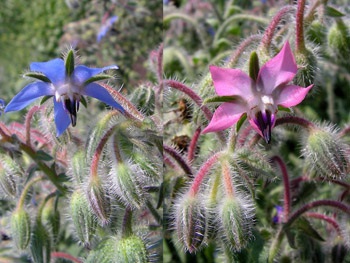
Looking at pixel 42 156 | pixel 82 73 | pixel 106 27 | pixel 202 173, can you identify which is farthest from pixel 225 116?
pixel 106 27

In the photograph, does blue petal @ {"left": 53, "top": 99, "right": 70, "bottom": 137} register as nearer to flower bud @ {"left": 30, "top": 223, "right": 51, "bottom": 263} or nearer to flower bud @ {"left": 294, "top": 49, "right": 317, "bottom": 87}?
flower bud @ {"left": 30, "top": 223, "right": 51, "bottom": 263}

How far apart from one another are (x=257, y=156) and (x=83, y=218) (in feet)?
1.01

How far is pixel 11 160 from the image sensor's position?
40.5 inches

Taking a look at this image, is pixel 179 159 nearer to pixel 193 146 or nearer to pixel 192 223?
pixel 193 146

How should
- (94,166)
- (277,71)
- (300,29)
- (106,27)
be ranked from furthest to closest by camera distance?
(106,27), (300,29), (94,166), (277,71)

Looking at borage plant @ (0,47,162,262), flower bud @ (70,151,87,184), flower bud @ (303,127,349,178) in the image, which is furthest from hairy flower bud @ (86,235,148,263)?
flower bud @ (303,127,349,178)

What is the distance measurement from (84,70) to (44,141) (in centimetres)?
37

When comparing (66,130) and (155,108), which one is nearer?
(66,130)

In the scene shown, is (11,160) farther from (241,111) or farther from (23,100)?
(241,111)

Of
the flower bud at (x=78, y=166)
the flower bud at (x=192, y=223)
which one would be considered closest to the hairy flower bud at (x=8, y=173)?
the flower bud at (x=78, y=166)

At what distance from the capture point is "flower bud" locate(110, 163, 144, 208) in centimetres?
88

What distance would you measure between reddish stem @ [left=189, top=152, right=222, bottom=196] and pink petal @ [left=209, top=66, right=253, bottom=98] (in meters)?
0.15

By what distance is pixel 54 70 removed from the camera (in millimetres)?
862

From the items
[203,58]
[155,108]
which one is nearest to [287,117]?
[155,108]
